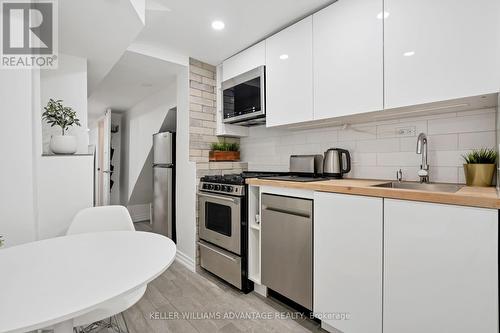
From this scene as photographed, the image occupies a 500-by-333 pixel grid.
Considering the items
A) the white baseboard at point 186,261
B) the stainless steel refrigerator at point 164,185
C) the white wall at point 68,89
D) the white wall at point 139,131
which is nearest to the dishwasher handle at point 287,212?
the white baseboard at point 186,261

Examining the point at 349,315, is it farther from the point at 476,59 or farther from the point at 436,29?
the point at 436,29

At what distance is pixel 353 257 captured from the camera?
1517 mm

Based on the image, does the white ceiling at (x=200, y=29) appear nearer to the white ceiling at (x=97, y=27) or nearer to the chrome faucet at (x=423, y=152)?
the white ceiling at (x=97, y=27)

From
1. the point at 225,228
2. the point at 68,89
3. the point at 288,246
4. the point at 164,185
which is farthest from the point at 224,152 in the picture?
the point at 68,89

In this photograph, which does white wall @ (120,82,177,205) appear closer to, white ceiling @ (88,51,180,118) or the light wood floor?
white ceiling @ (88,51,180,118)

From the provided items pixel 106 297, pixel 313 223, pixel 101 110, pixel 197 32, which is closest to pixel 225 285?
pixel 313 223

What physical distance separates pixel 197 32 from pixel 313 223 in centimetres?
201

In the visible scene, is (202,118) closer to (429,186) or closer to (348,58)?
(348,58)

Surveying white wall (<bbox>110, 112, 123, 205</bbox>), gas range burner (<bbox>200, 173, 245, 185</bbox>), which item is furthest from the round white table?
white wall (<bbox>110, 112, 123, 205</bbox>)

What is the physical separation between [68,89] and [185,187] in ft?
4.84

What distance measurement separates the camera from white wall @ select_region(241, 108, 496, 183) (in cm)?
160

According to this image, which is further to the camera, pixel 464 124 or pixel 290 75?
pixel 290 75

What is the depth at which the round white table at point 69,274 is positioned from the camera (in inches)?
25.6

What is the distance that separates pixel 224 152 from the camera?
3.05 metres
